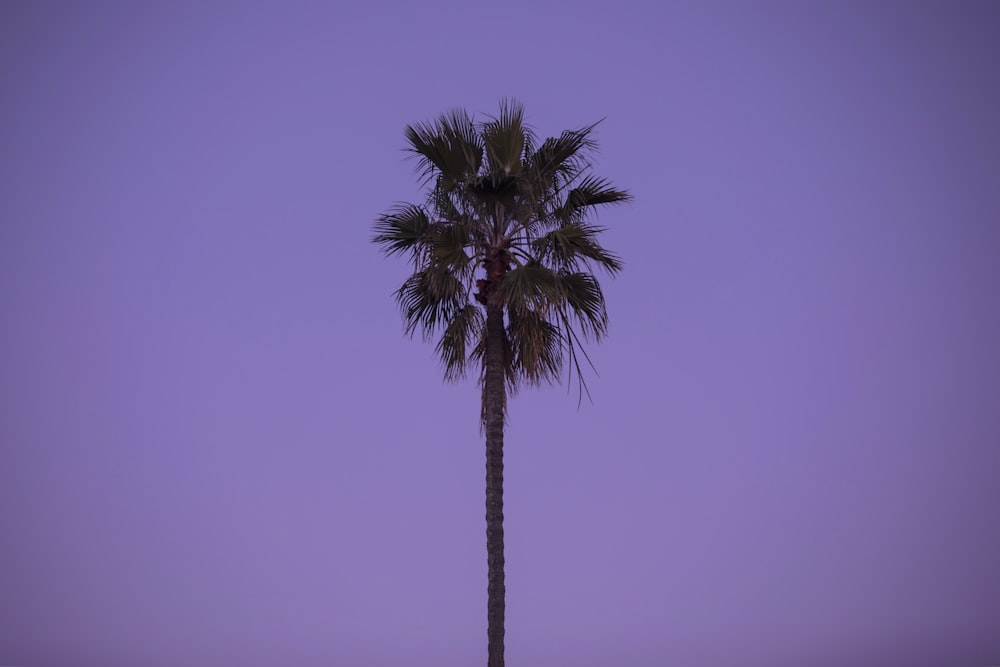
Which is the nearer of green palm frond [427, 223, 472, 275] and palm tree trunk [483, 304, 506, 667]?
palm tree trunk [483, 304, 506, 667]

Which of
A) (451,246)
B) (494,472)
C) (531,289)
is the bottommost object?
(494,472)

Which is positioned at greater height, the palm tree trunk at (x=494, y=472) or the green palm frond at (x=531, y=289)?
the green palm frond at (x=531, y=289)

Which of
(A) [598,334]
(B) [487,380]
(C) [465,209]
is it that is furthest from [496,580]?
(C) [465,209]

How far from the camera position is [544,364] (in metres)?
18.8

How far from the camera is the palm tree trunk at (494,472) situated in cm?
1697

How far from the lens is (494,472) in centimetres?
1769

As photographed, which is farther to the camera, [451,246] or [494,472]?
[451,246]

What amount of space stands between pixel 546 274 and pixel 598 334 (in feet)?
4.88

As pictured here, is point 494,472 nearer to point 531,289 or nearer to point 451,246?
Answer: point 531,289

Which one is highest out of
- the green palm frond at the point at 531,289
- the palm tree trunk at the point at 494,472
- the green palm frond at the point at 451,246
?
the green palm frond at the point at 451,246

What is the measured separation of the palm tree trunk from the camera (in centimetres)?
1697

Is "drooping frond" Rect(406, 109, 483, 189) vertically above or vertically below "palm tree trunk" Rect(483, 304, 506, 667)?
above

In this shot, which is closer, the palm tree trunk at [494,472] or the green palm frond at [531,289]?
the palm tree trunk at [494,472]

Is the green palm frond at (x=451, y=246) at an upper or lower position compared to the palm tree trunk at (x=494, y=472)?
upper
